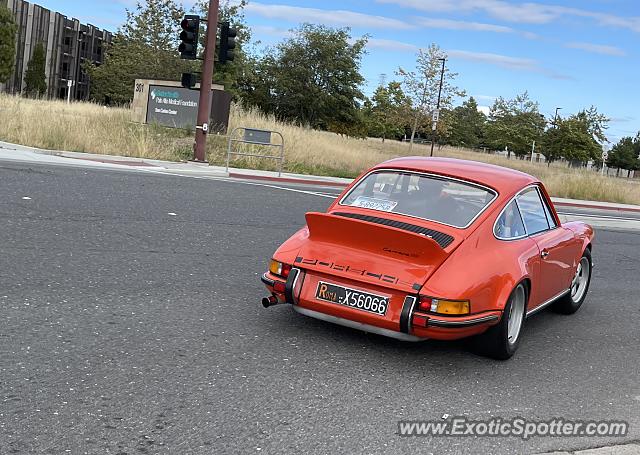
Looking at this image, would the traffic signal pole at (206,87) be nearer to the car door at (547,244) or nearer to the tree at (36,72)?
the car door at (547,244)

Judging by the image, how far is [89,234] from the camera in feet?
28.6

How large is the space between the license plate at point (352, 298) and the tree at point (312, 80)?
41362mm

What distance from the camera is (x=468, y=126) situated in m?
92.6

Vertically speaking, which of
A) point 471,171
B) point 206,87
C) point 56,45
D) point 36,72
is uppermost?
point 56,45

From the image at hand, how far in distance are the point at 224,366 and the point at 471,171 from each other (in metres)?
2.75

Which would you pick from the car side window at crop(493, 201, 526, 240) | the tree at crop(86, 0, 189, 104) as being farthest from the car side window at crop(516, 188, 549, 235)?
the tree at crop(86, 0, 189, 104)

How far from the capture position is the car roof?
6080 millimetres

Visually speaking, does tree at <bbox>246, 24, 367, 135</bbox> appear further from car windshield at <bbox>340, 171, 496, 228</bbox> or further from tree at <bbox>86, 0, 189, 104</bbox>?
car windshield at <bbox>340, 171, 496, 228</bbox>

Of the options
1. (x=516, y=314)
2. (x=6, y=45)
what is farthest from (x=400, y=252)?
(x=6, y=45)

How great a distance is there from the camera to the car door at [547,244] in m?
6.12

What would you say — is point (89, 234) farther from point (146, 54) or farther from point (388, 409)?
point (146, 54)

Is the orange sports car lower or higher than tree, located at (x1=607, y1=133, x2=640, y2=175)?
lower

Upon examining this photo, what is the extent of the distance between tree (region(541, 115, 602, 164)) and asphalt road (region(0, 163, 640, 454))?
6279 cm

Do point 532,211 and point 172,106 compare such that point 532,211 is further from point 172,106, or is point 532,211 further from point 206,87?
point 172,106
